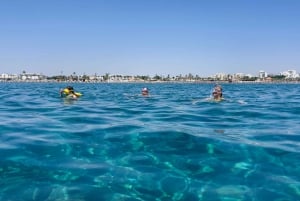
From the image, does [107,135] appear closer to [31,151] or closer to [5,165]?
[31,151]

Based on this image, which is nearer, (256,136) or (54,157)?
(54,157)

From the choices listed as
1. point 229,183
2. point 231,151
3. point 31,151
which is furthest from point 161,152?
point 31,151

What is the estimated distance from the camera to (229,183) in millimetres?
7781

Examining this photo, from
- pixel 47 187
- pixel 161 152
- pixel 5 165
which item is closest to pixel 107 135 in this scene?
pixel 161 152

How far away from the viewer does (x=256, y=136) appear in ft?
39.7

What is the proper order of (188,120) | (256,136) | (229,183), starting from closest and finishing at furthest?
(229,183) → (256,136) → (188,120)

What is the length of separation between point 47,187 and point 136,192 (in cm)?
169

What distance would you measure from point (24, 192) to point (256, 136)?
7360mm

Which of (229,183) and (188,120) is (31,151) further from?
(188,120)

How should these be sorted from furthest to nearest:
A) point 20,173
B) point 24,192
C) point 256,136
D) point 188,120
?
point 188,120 < point 256,136 < point 20,173 < point 24,192

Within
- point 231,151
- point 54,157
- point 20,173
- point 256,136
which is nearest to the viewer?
point 20,173

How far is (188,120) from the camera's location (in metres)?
16.2

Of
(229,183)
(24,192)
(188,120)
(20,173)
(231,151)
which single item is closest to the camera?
(24,192)

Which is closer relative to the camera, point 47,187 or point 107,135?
point 47,187
